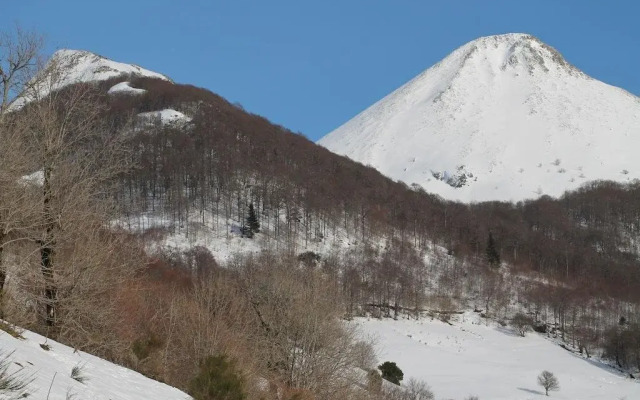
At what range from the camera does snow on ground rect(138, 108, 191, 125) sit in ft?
386

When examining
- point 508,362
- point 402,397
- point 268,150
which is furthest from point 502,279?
point 402,397

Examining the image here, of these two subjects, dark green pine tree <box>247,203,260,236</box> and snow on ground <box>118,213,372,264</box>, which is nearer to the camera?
snow on ground <box>118,213,372,264</box>

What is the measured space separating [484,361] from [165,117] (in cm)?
8445

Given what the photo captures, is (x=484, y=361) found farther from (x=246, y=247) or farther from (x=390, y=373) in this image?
(x=246, y=247)

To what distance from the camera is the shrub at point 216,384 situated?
30.5 feet

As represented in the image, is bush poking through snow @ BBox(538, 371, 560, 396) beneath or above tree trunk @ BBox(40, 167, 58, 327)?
beneath

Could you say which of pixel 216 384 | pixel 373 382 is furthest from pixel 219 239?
pixel 216 384

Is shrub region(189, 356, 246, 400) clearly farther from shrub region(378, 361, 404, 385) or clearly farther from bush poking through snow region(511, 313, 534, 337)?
bush poking through snow region(511, 313, 534, 337)

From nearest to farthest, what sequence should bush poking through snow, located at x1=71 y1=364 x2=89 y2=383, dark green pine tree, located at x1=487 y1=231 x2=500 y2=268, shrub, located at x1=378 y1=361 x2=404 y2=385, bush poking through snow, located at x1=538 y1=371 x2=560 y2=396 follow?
bush poking through snow, located at x1=71 y1=364 x2=89 y2=383 → shrub, located at x1=378 y1=361 x2=404 y2=385 → bush poking through snow, located at x1=538 y1=371 x2=560 y2=396 → dark green pine tree, located at x1=487 y1=231 x2=500 y2=268

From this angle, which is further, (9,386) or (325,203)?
(325,203)

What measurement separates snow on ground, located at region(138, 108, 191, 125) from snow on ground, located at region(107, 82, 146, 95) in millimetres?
17550

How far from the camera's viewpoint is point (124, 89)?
472 ft

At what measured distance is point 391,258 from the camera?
90.6 m

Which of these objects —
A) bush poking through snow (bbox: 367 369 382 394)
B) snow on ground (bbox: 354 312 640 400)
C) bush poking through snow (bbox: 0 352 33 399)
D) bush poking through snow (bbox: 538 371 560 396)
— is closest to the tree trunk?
bush poking through snow (bbox: 0 352 33 399)
